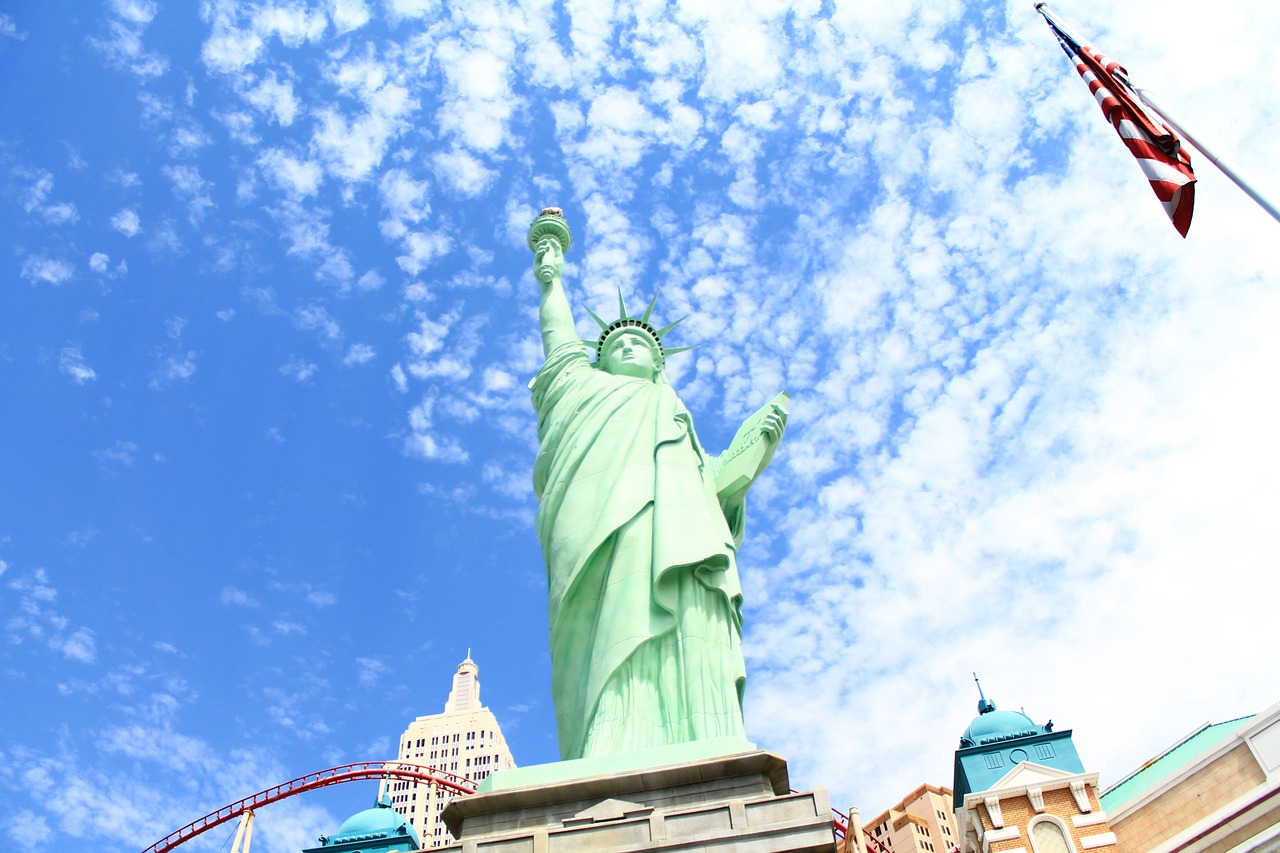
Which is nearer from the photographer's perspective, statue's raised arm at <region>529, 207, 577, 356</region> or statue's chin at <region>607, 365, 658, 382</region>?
statue's chin at <region>607, 365, 658, 382</region>

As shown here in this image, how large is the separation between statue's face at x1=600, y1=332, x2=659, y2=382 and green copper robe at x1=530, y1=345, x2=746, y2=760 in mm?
981

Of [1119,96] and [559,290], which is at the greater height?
[559,290]

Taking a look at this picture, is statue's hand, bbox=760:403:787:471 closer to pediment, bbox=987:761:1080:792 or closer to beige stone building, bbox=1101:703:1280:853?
pediment, bbox=987:761:1080:792

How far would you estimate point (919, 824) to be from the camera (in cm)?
3731

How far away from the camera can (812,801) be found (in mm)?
6598

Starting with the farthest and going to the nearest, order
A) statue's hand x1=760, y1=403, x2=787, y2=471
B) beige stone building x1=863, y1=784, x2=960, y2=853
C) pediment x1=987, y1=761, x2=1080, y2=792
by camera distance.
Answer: beige stone building x1=863, y1=784, x2=960, y2=853 → statue's hand x1=760, y1=403, x2=787, y2=471 → pediment x1=987, y1=761, x2=1080, y2=792

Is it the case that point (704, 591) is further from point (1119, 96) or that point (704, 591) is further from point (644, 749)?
point (1119, 96)

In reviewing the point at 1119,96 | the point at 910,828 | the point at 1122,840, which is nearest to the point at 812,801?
the point at 1119,96

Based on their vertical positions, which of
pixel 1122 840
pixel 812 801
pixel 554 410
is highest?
pixel 554 410

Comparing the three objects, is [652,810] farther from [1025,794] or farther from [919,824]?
[919,824]

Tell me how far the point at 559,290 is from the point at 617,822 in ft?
36.2

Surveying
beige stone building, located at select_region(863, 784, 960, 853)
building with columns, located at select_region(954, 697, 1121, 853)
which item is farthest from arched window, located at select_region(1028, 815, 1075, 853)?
beige stone building, located at select_region(863, 784, 960, 853)

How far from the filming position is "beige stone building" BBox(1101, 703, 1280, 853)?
964cm

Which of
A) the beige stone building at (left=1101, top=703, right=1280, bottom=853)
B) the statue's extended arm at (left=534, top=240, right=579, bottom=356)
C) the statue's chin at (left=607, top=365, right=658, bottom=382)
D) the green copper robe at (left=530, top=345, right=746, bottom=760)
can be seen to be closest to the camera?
the green copper robe at (left=530, top=345, right=746, bottom=760)
